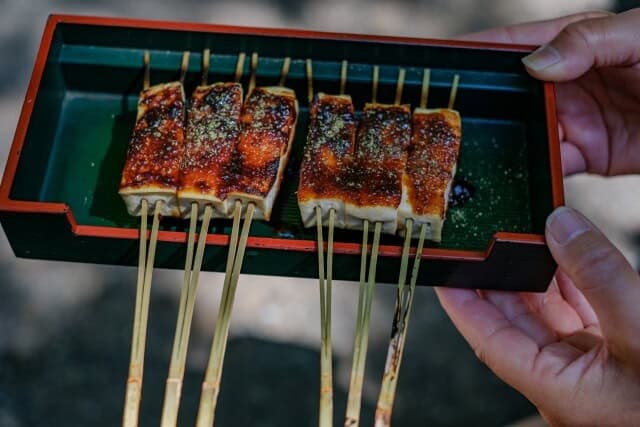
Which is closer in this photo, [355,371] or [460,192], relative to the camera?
[355,371]

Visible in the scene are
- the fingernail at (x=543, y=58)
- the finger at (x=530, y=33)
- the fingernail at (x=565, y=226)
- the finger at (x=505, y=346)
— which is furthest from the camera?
the finger at (x=530, y=33)

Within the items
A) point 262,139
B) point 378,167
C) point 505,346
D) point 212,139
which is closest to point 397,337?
point 505,346

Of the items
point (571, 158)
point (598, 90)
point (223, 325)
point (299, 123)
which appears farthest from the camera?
point (571, 158)

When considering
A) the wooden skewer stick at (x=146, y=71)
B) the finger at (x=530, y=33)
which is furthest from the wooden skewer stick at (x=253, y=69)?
the finger at (x=530, y=33)

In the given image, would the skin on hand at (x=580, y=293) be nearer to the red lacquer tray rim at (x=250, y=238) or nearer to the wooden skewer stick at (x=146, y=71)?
the red lacquer tray rim at (x=250, y=238)

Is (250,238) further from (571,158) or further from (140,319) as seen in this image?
(571,158)

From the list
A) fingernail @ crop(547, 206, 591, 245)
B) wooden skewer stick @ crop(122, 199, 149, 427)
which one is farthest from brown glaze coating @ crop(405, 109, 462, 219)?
wooden skewer stick @ crop(122, 199, 149, 427)

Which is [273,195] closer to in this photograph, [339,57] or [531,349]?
[339,57]
